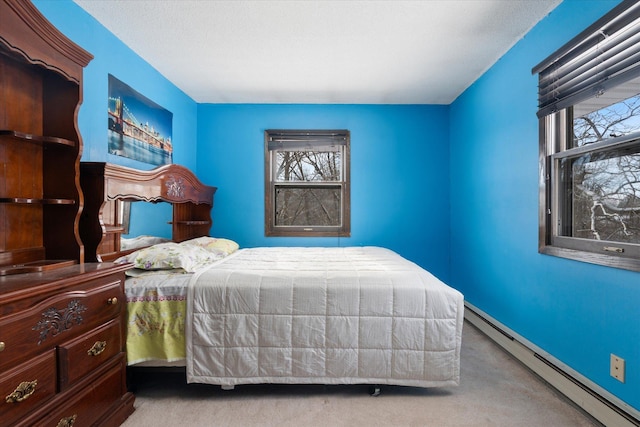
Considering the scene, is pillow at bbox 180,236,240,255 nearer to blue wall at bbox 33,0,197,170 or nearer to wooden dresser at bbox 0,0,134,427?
blue wall at bbox 33,0,197,170

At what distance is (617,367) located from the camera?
1.56 meters

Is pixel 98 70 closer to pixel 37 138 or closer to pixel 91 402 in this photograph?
pixel 37 138

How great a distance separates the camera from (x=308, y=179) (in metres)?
3.92

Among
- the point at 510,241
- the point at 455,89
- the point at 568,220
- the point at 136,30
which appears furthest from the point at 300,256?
the point at 455,89

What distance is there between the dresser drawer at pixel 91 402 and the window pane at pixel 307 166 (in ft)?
8.71

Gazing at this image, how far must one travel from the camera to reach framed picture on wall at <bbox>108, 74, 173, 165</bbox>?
238 cm

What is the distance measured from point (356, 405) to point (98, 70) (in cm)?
280

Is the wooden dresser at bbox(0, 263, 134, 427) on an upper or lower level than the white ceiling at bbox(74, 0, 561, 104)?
lower

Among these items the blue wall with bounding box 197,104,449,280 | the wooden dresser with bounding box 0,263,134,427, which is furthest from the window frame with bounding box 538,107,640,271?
the wooden dresser with bounding box 0,263,134,427

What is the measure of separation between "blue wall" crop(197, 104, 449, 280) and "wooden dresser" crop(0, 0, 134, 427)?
2.19 meters

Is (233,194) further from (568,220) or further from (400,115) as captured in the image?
(568,220)

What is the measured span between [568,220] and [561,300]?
521 millimetres

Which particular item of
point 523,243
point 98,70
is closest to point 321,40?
point 98,70

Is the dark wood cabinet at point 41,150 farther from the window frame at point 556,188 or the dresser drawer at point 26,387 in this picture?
the window frame at point 556,188
